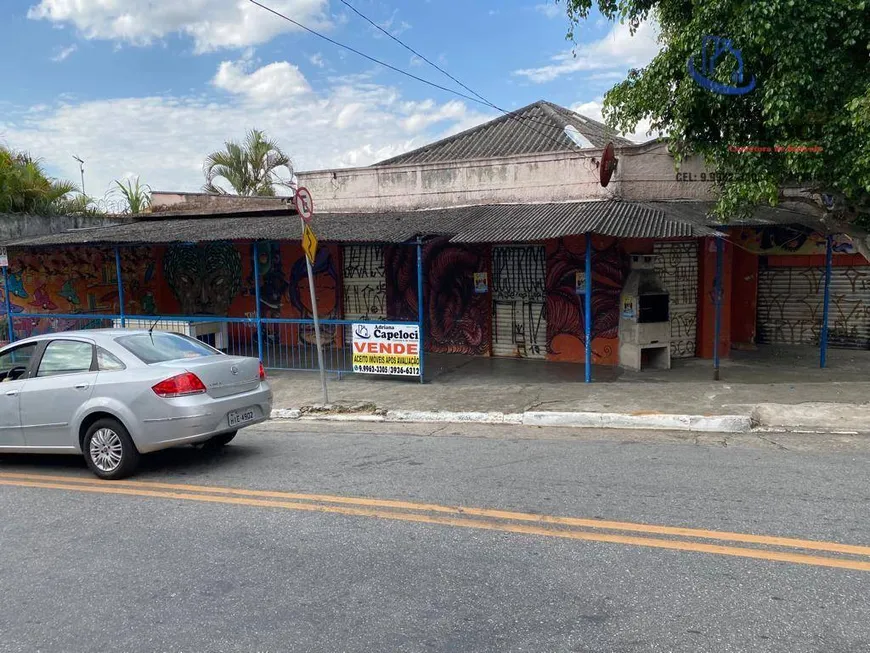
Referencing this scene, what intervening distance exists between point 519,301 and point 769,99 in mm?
6274

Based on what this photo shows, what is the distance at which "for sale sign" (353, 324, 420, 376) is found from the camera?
11000 mm

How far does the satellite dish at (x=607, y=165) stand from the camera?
11.5 meters

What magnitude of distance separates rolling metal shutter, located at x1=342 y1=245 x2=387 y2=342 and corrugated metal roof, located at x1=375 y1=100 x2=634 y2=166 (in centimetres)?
269

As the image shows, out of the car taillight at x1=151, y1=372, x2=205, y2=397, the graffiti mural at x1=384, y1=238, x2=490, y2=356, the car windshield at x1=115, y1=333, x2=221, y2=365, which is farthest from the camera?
the graffiti mural at x1=384, y1=238, x2=490, y2=356

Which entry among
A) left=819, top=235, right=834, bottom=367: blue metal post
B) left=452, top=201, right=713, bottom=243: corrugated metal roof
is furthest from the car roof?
left=819, top=235, right=834, bottom=367: blue metal post

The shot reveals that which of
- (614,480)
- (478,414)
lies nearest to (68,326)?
(478,414)

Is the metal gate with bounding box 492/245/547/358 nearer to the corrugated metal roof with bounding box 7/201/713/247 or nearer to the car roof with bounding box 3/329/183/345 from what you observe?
the corrugated metal roof with bounding box 7/201/713/247

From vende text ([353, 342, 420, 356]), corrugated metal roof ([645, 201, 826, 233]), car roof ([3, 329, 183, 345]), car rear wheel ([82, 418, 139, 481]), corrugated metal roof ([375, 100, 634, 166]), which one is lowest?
car rear wheel ([82, 418, 139, 481])

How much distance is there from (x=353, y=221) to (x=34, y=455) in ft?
24.0

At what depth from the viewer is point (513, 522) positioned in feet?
16.6

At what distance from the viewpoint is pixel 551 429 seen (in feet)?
27.8

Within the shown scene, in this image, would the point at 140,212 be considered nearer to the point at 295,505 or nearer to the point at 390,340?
the point at 390,340

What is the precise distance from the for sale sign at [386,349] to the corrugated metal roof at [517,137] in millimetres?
6321

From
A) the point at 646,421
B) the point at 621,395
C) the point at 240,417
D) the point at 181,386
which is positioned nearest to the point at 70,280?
the point at 240,417
